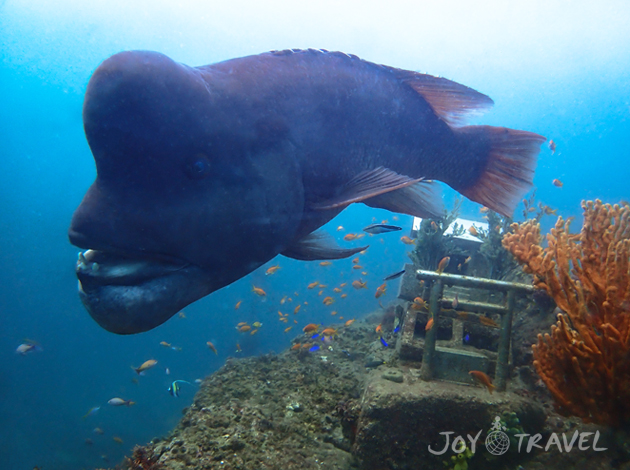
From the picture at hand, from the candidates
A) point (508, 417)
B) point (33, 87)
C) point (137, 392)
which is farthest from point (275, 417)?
point (33, 87)

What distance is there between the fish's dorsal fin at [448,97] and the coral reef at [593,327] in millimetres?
A: 2341

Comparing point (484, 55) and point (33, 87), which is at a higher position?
point (484, 55)

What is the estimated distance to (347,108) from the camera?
177 centimetres

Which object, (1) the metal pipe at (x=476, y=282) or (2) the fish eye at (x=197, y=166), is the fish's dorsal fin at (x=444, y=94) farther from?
(1) the metal pipe at (x=476, y=282)

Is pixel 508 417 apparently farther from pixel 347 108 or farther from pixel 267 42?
pixel 267 42

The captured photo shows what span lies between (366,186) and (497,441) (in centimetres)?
385

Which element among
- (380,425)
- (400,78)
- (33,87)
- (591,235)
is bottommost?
(380,425)

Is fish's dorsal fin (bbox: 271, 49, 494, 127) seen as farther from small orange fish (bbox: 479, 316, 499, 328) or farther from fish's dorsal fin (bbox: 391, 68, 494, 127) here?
small orange fish (bbox: 479, 316, 499, 328)

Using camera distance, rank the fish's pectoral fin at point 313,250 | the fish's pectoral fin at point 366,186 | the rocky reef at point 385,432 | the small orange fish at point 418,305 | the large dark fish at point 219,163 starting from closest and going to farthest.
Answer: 1. the large dark fish at point 219,163
2. the fish's pectoral fin at point 366,186
3. the fish's pectoral fin at point 313,250
4. the rocky reef at point 385,432
5. the small orange fish at point 418,305

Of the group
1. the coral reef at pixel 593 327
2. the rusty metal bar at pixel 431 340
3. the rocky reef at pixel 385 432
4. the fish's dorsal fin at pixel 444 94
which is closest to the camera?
the fish's dorsal fin at pixel 444 94

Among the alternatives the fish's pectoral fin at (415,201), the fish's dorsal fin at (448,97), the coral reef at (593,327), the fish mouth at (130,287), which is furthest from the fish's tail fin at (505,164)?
the fish mouth at (130,287)

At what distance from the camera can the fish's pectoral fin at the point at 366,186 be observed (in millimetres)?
1572

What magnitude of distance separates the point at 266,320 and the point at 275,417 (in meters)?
42.6

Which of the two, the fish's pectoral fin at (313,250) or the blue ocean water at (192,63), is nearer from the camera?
the fish's pectoral fin at (313,250)
